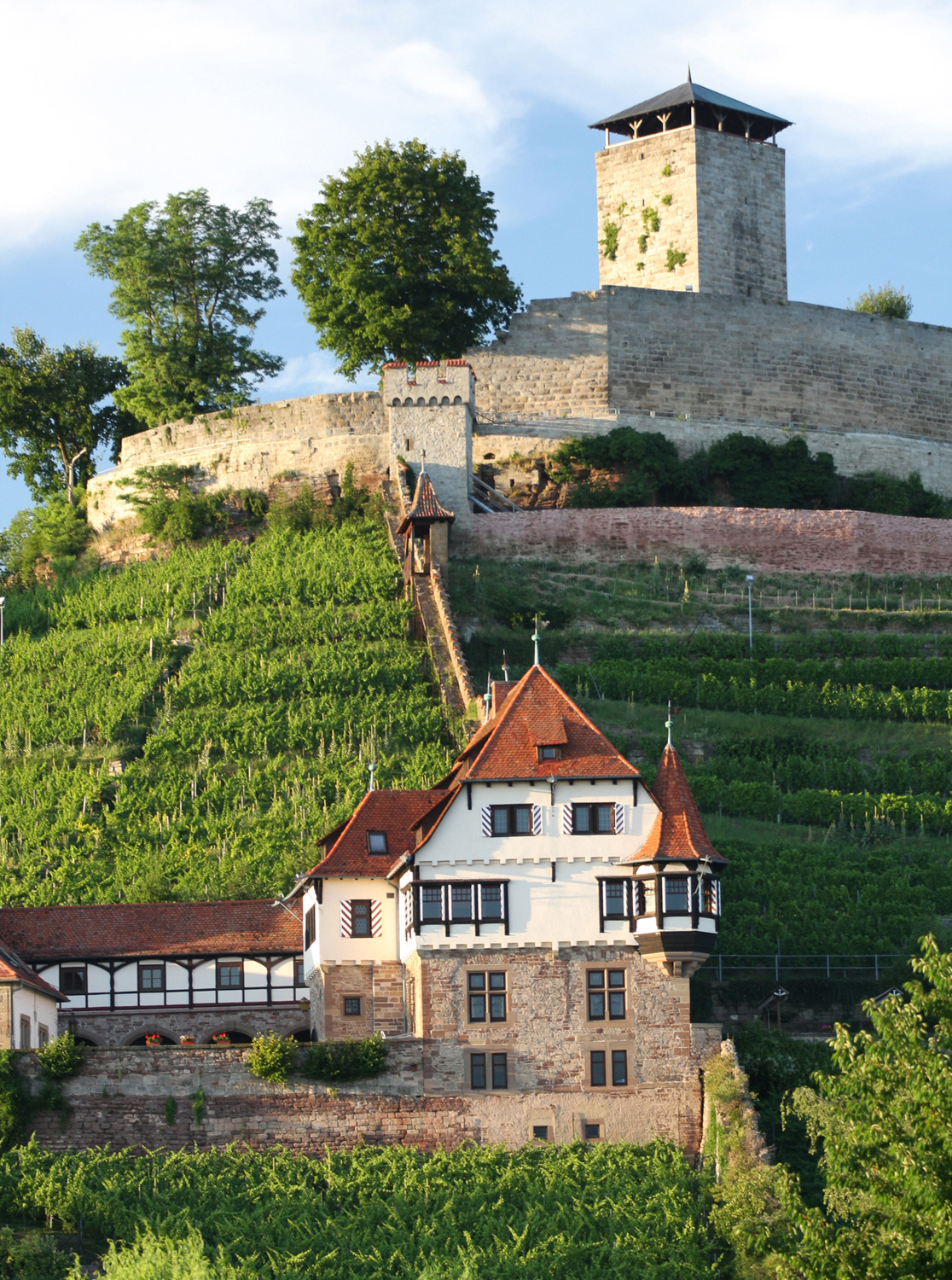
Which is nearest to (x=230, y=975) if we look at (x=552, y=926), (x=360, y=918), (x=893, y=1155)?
(x=360, y=918)

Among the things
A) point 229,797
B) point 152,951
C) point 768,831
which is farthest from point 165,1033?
point 768,831

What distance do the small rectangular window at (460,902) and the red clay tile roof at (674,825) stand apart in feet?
10.3

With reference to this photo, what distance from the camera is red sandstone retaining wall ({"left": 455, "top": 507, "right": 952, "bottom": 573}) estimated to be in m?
70.1

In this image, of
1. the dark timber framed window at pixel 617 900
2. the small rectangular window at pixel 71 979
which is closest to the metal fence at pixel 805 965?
the dark timber framed window at pixel 617 900

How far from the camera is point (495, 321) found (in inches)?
3054

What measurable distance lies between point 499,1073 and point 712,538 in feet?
105

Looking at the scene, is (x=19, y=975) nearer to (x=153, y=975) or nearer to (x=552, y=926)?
(x=153, y=975)

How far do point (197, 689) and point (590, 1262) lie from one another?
2896 cm

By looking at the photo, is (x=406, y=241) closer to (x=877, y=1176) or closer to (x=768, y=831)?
(x=768, y=831)

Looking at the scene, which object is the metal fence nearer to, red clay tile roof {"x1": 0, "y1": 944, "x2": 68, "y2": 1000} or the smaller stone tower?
red clay tile roof {"x1": 0, "y1": 944, "x2": 68, "y2": 1000}

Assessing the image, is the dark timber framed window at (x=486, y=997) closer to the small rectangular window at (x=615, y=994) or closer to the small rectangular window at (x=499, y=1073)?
the small rectangular window at (x=499, y=1073)

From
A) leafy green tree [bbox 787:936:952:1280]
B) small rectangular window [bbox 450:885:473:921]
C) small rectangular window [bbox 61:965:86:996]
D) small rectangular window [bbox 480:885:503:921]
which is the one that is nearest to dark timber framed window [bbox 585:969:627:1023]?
small rectangular window [bbox 480:885:503:921]

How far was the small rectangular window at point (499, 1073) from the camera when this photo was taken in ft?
136

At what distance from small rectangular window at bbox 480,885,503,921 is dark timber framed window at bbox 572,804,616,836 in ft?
6.25
